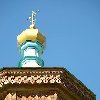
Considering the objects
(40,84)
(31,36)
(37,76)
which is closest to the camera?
(40,84)

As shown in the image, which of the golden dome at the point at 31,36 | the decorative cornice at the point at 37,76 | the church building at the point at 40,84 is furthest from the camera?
the golden dome at the point at 31,36

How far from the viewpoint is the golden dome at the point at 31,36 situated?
1712 centimetres

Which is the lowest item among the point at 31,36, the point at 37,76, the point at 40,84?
the point at 40,84

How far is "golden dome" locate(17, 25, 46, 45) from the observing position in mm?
17125

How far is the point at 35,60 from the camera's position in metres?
15.8

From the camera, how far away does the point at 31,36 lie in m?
17.1

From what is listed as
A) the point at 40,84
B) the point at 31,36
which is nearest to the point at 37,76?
the point at 40,84

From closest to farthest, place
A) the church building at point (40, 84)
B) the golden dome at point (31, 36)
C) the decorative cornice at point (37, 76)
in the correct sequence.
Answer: the church building at point (40, 84), the decorative cornice at point (37, 76), the golden dome at point (31, 36)

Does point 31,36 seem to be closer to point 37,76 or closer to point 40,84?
point 37,76

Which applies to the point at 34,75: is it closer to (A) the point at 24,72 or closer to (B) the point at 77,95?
(A) the point at 24,72

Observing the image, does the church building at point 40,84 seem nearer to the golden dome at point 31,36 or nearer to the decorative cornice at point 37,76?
the decorative cornice at point 37,76

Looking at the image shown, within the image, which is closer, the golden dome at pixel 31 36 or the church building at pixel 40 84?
the church building at pixel 40 84

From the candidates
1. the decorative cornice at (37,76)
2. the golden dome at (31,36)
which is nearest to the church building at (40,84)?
the decorative cornice at (37,76)

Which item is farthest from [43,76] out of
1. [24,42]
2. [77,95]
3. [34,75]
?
[24,42]
